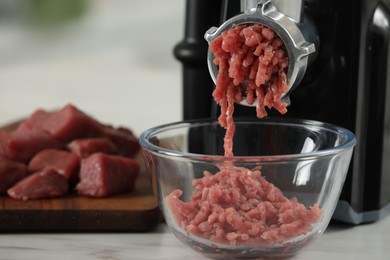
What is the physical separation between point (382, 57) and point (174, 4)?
156 inches

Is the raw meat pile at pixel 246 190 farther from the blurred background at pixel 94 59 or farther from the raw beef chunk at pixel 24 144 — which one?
the blurred background at pixel 94 59

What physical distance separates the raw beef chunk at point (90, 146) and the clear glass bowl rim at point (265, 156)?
300mm

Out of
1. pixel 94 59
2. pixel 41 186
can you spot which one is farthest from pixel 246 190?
pixel 94 59

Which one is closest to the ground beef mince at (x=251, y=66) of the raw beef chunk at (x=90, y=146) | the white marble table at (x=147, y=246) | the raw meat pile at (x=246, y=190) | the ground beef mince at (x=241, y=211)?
the raw meat pile at (x=246, y=190)

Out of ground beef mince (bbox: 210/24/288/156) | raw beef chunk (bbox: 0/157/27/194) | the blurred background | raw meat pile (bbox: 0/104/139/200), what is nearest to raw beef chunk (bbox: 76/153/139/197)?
raw meat pile (bbox: 0/104/139/200)

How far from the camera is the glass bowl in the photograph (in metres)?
1.34

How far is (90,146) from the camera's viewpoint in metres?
1.82

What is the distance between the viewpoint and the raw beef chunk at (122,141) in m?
1.92

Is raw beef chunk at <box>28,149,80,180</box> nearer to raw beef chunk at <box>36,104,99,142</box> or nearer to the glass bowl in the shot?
raw beef chunk at <box>36,104,99,142</box>

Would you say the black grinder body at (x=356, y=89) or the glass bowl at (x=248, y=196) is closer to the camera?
the glass bowl at (x=248, y=196)

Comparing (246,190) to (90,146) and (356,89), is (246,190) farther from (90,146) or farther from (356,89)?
(90,146)

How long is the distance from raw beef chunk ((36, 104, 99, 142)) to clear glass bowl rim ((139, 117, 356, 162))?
1.20 ft

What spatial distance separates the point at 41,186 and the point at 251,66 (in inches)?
19.9

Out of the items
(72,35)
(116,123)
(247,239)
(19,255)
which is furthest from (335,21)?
(72,35)
